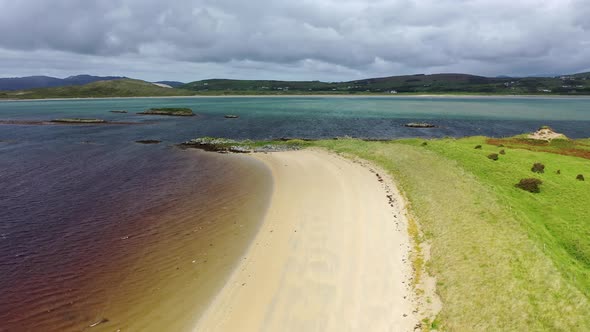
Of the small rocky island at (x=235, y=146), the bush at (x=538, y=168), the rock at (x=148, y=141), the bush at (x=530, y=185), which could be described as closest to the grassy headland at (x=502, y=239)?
the bush at (x=530, y=185)

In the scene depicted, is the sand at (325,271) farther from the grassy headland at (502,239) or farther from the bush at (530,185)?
the bush at (530,185)

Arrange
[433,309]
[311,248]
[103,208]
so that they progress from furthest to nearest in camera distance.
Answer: [103,208] → [311,248] → [433,309]

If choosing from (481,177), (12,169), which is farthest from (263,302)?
(12,169)

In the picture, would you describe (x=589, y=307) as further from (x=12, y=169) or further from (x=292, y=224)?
A: (x=12, y=169)

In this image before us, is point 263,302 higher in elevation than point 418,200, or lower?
lower

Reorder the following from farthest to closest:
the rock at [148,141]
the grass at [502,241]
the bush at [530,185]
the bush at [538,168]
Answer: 1. the rock at [148,141]
2. the bush at [538,168]
3. the bush at [530,185]
4. the grass at [502,241]

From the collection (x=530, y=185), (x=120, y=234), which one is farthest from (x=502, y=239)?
(x=120, y=234)

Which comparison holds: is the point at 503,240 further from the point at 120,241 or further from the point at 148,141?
the point at 148,141
